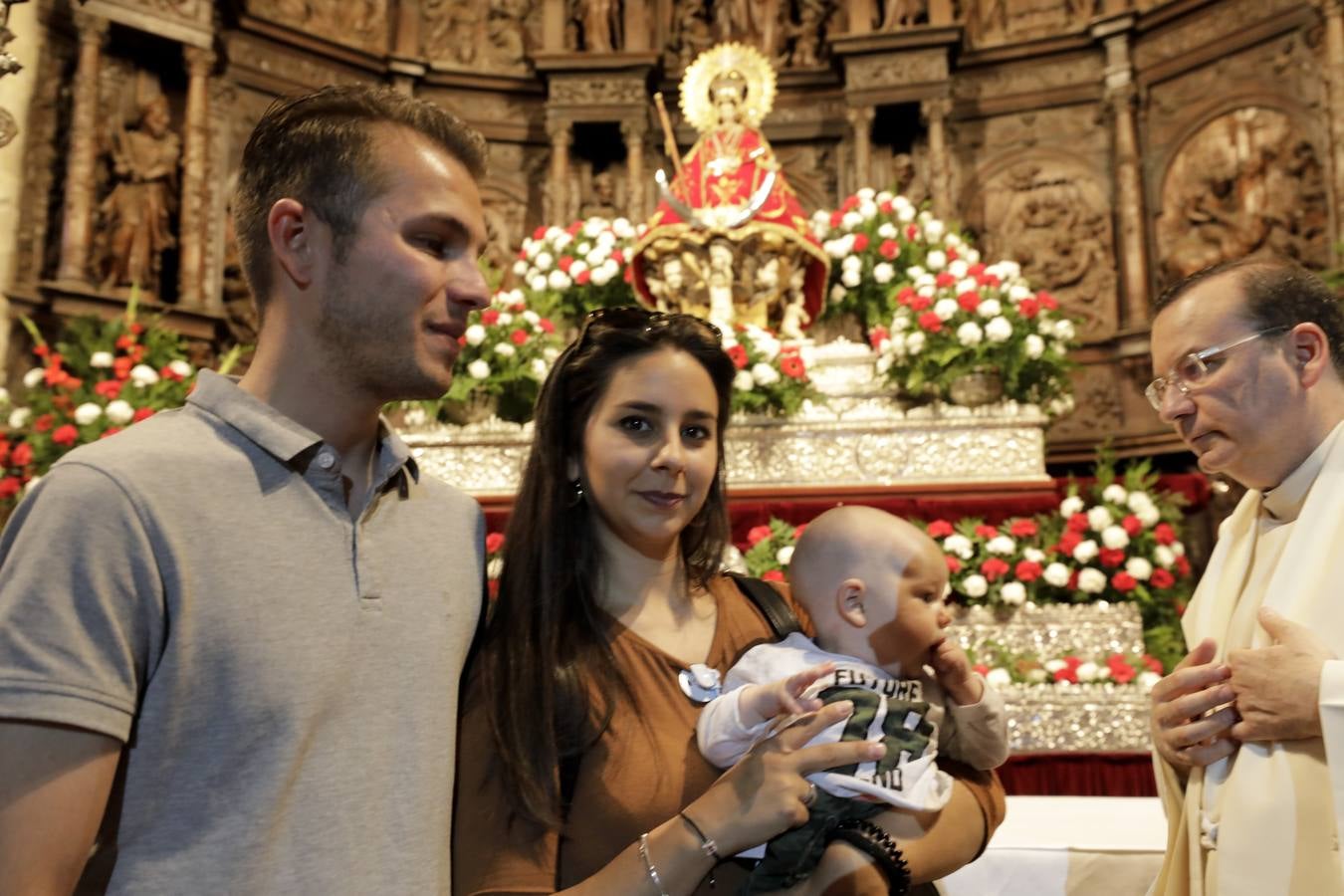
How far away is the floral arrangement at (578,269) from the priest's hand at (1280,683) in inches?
227

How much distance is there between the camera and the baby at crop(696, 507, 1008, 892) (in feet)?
5.15

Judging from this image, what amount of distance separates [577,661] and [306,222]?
0.73m

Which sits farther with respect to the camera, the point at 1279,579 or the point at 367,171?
the point at 1279,579

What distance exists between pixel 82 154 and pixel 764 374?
638 centimetres

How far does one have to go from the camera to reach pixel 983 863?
2.21m

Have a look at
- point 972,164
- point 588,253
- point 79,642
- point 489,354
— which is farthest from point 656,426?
point 972,164

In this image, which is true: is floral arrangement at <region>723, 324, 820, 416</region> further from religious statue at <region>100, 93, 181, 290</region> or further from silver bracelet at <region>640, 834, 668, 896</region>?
religious statue at <region>100, 93, 181, 290</region>

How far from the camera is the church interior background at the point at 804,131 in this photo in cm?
877

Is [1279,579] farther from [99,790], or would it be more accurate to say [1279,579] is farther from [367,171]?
[99,790]

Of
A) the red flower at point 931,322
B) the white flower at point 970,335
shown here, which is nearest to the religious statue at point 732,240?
the red flower at point 931,322

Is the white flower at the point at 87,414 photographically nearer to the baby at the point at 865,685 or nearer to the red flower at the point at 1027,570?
the red flower at the point at 1027,570

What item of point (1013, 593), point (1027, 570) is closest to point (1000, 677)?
point (1013, 593)

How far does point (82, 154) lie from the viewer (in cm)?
881

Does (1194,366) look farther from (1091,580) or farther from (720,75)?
(720,75)
